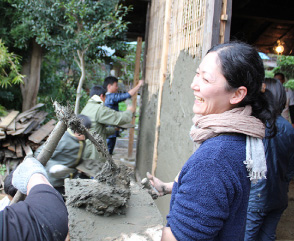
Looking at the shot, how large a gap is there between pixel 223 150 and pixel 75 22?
572 centimetres

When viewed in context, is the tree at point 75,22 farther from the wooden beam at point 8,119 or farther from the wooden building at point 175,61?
the wooden beam at point 8,119

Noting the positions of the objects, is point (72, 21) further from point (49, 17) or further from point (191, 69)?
point (191, 69)

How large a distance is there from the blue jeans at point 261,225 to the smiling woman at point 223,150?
1.57 m

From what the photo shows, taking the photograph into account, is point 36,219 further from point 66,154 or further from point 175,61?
point 175,61

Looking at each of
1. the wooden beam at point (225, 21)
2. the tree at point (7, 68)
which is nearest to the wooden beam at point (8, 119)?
the tree at point (7, 68)

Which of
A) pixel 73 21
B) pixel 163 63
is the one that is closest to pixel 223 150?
pixel 163 63

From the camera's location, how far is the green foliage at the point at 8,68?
6102 mm

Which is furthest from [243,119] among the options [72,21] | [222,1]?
[72,21]

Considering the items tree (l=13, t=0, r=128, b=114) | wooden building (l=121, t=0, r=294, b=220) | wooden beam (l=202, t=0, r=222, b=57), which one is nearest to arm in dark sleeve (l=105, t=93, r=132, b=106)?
wooden building (l=121, t=0, r=294, b=220)

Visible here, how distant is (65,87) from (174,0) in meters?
5.69

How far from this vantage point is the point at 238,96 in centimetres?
121

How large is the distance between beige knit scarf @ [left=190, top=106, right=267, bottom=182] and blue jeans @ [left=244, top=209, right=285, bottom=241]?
171 centimetres

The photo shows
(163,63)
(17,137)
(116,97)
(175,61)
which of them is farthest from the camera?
(17,137)

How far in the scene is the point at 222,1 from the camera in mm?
2414
